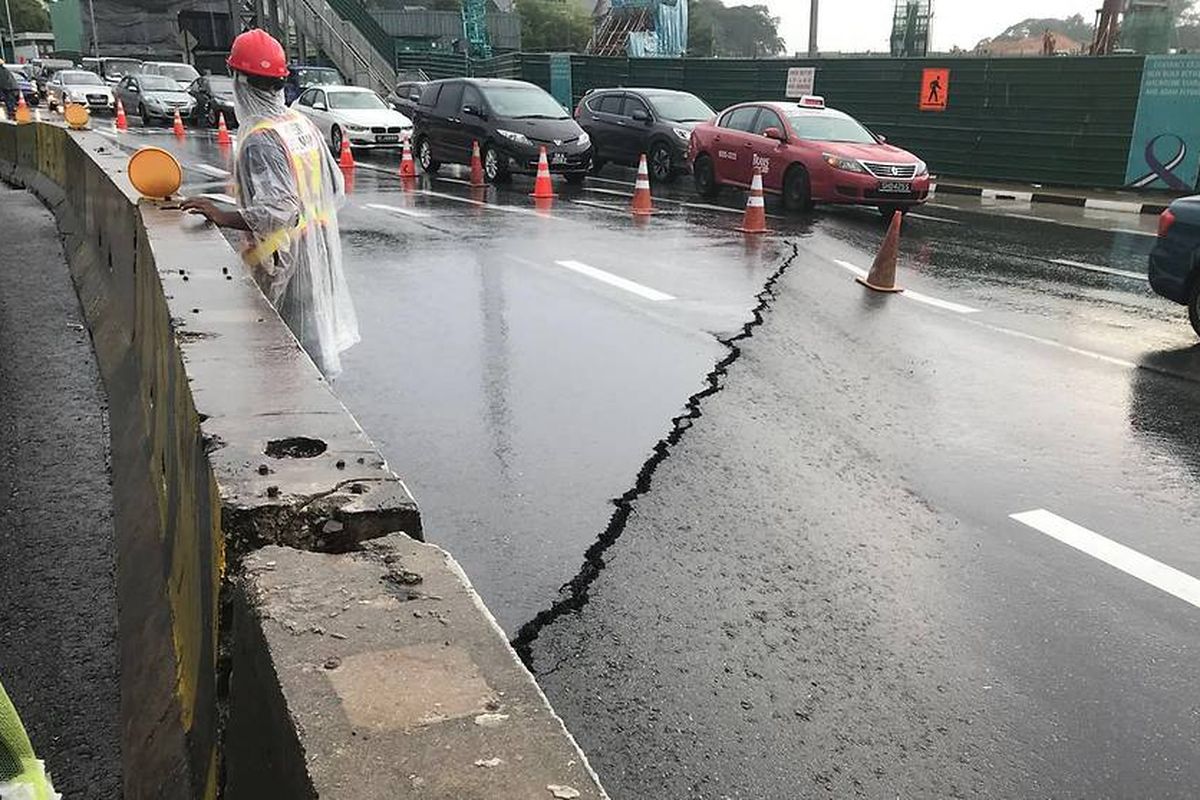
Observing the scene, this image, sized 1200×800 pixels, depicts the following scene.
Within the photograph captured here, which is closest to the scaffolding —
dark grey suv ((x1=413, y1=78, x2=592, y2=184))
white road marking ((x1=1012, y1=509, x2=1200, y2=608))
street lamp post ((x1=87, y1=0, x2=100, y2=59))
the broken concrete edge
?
dark grey suv ((x1=413, y1=78, x2=592, y2=184))

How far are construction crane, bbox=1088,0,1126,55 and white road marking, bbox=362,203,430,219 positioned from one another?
645 inches

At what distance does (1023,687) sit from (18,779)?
2.99 meters

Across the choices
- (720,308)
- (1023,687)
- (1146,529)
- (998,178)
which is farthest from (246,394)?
(998,178)

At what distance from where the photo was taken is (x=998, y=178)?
68.6 feet

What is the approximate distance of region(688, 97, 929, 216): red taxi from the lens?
1459 centimetres

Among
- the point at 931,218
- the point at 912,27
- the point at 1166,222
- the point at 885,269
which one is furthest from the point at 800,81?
the point at 1166,222

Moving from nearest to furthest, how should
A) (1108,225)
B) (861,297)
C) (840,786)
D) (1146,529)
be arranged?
(840,786) → (1146,529) → (861,297) → (1108,225)

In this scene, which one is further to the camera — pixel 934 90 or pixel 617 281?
pixel 934 90

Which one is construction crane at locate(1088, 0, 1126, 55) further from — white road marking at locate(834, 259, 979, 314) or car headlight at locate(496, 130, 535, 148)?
white road marking at locate(834, 259, 979, 314)

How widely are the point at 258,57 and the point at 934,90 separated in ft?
64.5

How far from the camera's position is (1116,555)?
4359 millimetres

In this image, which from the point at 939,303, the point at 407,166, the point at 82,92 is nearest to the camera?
the point at 939,303

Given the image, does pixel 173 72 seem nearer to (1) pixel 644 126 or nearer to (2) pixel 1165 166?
(1) pixel 644 126

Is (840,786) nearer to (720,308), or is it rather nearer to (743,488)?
(743,488)
